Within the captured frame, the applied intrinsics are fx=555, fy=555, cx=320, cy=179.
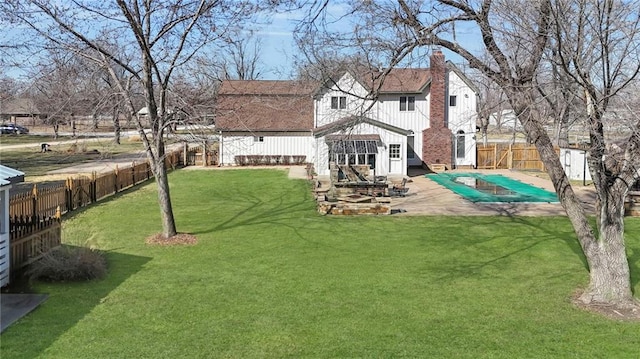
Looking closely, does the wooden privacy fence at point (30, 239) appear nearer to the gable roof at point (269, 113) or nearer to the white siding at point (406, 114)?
the gable roof at point (269, 113)

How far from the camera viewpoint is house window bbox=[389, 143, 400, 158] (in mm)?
32625

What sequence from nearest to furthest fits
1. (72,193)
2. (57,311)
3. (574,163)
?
1. (57,311)
2. (72,193)
3. (574,163)

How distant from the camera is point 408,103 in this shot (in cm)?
3597

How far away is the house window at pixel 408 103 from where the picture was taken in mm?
35969

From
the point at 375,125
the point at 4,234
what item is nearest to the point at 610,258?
the point at 4,234

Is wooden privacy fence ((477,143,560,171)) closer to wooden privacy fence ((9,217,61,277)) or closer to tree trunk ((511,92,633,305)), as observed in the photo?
tree trunk ((511,92,633,305))

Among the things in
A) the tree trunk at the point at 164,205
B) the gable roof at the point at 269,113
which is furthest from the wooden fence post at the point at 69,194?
the gable roof at the point at 269,113

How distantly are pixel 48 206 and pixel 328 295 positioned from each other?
11036 millimetres

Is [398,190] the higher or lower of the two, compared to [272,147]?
lower

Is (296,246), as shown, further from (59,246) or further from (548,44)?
(548,44)

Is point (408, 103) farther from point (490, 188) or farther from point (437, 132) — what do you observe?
point (490, 188)

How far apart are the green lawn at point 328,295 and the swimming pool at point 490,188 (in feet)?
18.5

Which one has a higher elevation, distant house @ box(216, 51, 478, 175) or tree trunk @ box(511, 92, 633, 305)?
distant house @ box(216, 51, 478, 175)

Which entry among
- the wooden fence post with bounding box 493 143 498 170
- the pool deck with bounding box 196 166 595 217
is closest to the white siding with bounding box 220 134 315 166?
the pool deck with bounding box 196 166 595 217
